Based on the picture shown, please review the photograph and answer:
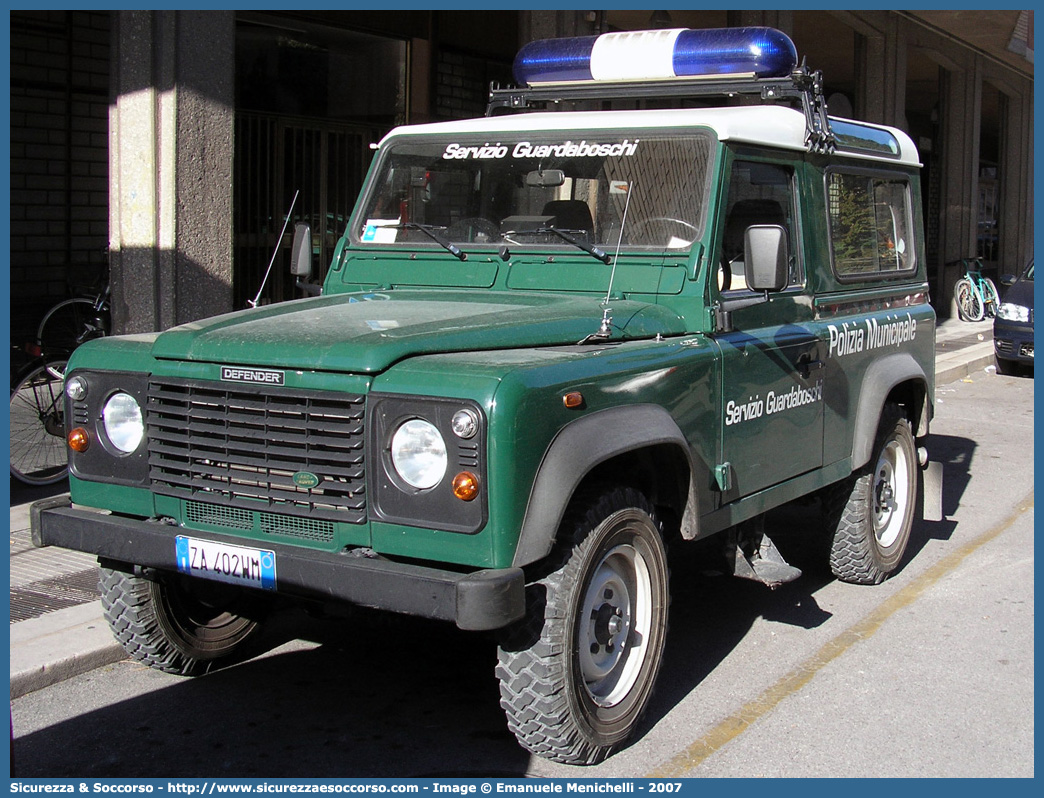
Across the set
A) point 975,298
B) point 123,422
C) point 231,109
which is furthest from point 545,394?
point 975,298

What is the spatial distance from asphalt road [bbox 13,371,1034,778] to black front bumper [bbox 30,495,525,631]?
726mm

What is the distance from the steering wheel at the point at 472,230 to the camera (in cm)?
516

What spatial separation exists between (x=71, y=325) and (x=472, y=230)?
5.38 metres

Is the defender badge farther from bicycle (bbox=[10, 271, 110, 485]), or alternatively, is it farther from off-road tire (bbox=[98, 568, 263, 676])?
bicycle (bbox=[10, 271, 110, 485])

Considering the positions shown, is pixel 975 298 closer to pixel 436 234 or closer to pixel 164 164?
pixel 164 164

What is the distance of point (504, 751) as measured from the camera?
423 cm

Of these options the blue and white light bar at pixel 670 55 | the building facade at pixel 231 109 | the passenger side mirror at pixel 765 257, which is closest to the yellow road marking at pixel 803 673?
the passenger side mirror at pixel 765 257

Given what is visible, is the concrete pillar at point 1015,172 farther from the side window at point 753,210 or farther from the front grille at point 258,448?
the front grille at point 258,448

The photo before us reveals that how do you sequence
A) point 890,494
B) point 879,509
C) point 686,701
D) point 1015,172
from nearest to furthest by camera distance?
point 686,701, point 879,509, point 890,494, point 1015,172

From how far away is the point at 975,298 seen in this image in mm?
20953

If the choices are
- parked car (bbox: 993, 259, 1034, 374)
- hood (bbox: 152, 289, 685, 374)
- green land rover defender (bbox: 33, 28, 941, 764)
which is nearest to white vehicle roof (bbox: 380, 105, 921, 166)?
green land rover defender (bbox: 33, 28, 941, 764)

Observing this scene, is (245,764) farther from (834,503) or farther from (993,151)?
(993,151)

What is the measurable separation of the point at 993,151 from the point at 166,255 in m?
37.4

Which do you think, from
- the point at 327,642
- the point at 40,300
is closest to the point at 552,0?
the point at 40,300
